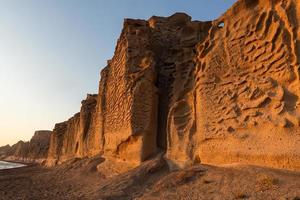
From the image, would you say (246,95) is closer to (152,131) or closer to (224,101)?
(224,101)

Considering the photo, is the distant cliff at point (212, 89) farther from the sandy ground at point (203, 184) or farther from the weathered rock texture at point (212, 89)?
the sandy ground at point (203, 184)

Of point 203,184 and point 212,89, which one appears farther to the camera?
point 212,89

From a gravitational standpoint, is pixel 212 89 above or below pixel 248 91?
above

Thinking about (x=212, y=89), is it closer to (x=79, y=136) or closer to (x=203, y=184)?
(x=203, y=184)

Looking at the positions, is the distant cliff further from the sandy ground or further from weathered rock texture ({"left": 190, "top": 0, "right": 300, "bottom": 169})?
the sandy ground

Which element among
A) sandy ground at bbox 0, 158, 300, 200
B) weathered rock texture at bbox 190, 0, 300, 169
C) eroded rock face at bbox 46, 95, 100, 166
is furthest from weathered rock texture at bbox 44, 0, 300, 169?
eroded rock face at bbox 46, 95, 100, 166

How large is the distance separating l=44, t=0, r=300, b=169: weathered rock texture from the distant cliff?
16 mm

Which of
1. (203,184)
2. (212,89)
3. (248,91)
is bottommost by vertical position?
(203,184)

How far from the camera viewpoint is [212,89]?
5883 mm

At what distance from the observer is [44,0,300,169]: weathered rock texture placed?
14.6 feet

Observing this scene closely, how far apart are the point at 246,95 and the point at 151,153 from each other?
3.18 metres

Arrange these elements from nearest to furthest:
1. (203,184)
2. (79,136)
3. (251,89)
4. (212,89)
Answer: (203,184)
(251,89)
(212,89)
(79,136)

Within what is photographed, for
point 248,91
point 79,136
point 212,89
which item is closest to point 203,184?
point 248,91

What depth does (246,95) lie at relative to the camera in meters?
5.04
